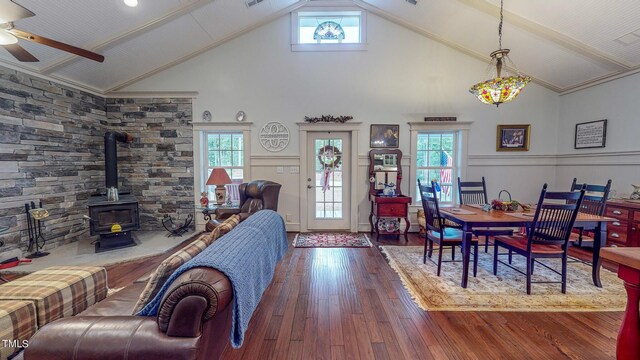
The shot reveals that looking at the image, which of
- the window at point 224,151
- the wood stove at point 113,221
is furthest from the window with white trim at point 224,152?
the wood stove at point 113,221

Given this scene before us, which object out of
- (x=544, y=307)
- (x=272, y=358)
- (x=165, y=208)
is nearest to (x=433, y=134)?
(x=544, y=307)

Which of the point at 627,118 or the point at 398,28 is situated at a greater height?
the point at 398,28

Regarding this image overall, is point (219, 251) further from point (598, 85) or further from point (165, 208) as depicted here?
point (598, 85)

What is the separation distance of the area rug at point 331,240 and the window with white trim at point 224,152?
164cm

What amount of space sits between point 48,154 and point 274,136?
10.6 ft

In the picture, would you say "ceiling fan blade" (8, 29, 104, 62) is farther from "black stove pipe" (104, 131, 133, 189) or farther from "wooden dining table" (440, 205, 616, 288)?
"wooden dining table" (440, 205, 616, 288)

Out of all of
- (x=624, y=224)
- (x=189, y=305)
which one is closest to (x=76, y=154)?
(x=189, y=305)

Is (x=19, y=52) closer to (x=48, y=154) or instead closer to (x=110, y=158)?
(x=48, y=154)

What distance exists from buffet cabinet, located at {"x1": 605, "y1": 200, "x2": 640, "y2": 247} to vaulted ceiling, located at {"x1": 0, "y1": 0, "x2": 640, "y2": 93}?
1919 millimetres

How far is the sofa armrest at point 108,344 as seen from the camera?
991 millimetres

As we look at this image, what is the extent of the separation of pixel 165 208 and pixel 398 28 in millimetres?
5355

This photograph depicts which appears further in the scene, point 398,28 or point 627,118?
point 398,28

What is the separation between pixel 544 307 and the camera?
2256 millimetres

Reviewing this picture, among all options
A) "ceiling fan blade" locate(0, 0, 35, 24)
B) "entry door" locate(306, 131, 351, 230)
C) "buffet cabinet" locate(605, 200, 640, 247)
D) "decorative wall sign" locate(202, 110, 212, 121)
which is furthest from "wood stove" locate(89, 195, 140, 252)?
"buffet cabinet" locate(605, 200, 640, 247)
